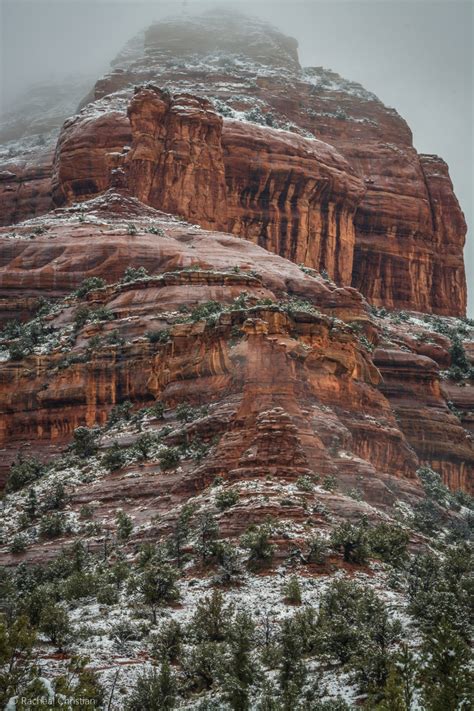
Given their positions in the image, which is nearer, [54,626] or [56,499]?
[54,626]

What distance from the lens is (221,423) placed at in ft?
167

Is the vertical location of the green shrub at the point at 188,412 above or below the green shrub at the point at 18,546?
above

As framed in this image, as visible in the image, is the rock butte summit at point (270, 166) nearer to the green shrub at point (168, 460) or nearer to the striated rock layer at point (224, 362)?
the striated rock layer at point (224, 362)

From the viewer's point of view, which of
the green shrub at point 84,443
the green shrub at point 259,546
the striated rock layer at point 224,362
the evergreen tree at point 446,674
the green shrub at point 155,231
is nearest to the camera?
the evergreen tree at point 446,674

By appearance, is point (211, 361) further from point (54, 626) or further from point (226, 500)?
point (54, 626)

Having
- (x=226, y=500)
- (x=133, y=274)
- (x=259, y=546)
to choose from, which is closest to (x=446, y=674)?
(x=259, y=546)

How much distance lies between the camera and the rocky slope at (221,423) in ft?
113

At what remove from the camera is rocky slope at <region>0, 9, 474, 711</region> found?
34375mm

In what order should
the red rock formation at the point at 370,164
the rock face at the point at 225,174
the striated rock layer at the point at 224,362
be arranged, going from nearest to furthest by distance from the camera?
the striated rock layer at the point at 224,362, the rock face at the point at 225,174, the red rock formation at the point at 370,164

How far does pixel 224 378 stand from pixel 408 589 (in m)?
18.4

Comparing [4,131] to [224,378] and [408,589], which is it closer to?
[224,378]

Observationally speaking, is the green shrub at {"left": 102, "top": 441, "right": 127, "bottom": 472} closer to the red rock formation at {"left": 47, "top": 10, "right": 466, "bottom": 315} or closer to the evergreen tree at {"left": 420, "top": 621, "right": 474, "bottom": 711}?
the evergreen tree at {"left": 420, "top": 621, "right": 474, "bottom": 711}

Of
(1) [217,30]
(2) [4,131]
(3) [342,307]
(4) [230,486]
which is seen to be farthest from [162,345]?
(2) [4,131]

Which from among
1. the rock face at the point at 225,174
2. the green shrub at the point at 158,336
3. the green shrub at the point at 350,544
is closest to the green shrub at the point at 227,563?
the green shrub at the point at 350,544
